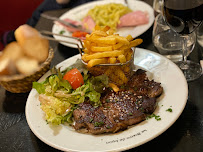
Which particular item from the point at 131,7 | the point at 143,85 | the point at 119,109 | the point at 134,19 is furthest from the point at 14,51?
the point at 131,7

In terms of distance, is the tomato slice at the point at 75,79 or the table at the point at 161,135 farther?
the tomato slice at the point at 75,79

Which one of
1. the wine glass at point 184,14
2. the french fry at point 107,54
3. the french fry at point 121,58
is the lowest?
the french fry at point 121,58

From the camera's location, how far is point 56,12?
390 centimetres

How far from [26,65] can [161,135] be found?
1.04 m

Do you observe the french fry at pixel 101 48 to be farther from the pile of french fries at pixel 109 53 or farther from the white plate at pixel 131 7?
the white plate at pixel 131 7

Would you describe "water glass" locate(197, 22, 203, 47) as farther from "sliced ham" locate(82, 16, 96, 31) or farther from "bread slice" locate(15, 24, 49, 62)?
"bread slice" locate(15, 24, 49, 62)

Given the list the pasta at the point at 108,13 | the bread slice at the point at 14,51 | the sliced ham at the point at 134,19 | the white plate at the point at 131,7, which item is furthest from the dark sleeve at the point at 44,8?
the bread slice at the point at 14,51

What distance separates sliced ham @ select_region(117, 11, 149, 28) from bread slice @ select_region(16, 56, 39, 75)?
216 cm

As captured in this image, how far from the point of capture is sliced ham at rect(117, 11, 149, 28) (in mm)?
2969

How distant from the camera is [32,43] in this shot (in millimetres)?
1065

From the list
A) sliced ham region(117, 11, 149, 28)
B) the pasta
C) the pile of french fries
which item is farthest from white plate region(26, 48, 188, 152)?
the pasta

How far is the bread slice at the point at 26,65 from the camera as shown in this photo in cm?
99

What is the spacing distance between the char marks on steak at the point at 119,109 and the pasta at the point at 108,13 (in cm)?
149

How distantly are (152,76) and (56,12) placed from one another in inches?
89.8
